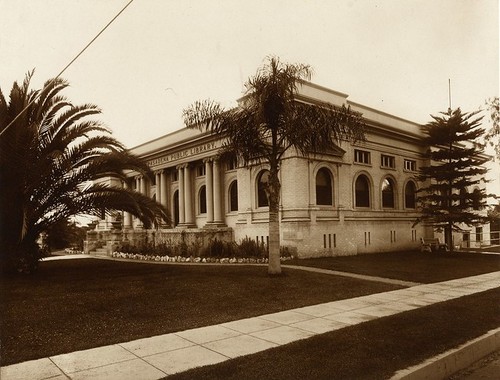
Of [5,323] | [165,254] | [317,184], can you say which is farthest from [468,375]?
[165,254]

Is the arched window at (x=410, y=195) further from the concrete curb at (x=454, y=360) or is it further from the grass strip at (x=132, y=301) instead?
the concrete curb at (x=454, y=360)

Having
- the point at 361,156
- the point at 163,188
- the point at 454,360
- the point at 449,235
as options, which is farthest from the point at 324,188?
the point at 454,360

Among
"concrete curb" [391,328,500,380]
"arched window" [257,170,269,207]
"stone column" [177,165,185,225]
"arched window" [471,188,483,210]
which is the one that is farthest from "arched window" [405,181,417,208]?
"concrete curb" [391,328,500,380]

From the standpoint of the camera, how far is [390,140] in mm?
28438

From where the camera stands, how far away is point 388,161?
28594mm

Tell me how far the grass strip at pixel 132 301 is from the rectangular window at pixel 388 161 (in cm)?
1554

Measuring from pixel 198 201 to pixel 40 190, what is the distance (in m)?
17.7

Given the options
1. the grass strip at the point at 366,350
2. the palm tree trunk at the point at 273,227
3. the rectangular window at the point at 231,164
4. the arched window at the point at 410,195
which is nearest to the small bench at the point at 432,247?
the arched window at the point at 410,195

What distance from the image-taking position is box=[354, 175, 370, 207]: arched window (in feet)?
85.8

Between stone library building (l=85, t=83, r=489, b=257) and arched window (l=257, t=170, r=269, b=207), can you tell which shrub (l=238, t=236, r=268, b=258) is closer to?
stone library building (l=85, t=83, r=489, b=257)

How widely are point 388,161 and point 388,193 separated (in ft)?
7.21

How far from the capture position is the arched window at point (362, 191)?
26141 mm

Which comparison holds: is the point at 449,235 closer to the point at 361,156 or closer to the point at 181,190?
the point at 361,156

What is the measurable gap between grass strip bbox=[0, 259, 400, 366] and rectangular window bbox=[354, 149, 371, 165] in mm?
12940
